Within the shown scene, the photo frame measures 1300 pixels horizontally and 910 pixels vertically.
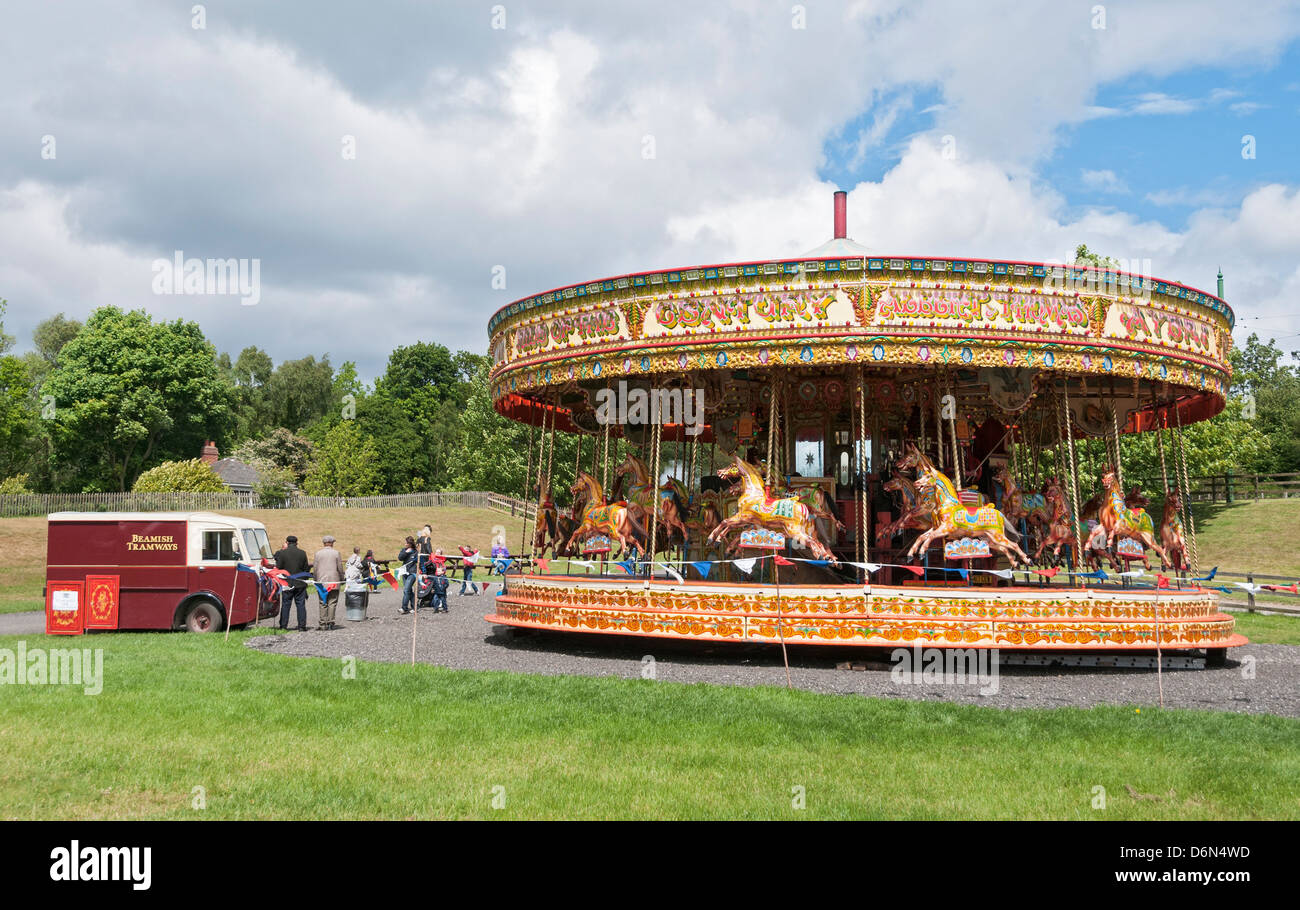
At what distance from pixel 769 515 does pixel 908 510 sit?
2.28 metres

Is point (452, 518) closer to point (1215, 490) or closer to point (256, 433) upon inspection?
point (256, 433)

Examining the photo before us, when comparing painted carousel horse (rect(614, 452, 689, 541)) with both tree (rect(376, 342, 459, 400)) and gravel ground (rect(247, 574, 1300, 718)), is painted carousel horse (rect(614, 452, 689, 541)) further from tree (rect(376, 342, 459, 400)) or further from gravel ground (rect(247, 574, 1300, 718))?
tree (rect(376, 342, 459, 400))

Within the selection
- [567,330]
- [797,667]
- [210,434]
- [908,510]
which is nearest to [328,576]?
[567,330]

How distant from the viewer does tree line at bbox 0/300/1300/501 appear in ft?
150

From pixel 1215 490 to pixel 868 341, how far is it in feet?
124

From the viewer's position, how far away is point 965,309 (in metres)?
12.3

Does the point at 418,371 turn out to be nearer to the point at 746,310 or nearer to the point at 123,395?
the point at 123,395

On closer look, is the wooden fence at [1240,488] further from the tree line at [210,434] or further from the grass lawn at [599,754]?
the grass lawn at [599,754]

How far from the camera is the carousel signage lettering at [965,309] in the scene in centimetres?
1226

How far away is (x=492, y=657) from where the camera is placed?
42.8 ft

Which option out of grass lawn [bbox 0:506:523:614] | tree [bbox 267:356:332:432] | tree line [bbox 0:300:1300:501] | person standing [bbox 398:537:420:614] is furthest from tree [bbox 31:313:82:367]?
person standing [bbox 398:537:420:614]

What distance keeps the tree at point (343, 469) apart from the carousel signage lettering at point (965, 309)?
47.1m

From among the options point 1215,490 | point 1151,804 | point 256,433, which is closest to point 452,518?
point 256,433

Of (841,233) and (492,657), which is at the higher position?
(841,233)
